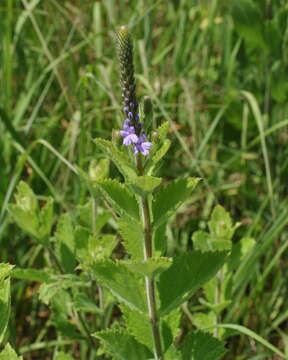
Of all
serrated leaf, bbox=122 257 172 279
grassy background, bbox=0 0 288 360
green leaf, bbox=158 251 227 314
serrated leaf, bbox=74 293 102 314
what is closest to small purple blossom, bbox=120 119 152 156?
serrated leaf, bbox=122 257 172 279

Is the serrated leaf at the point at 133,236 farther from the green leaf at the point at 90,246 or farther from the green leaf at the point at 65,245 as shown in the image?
the green leaf at the point at 65,245

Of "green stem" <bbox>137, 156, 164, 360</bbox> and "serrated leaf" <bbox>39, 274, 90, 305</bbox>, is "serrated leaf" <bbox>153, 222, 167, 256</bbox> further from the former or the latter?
"serrated leaf" <bbox>39, 274, 90, 305</bbox>

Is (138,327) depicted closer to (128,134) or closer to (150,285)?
(150,285)

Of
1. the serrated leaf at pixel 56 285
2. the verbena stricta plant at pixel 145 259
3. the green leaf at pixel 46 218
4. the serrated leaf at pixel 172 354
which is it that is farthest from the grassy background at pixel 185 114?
the verbena stricta plant at pixel 145 259

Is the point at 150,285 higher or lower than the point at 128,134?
lower

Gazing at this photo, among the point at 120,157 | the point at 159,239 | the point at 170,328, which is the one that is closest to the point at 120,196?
the point at 120,157

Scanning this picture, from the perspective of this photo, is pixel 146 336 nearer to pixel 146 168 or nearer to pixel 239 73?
pixel 146 168
